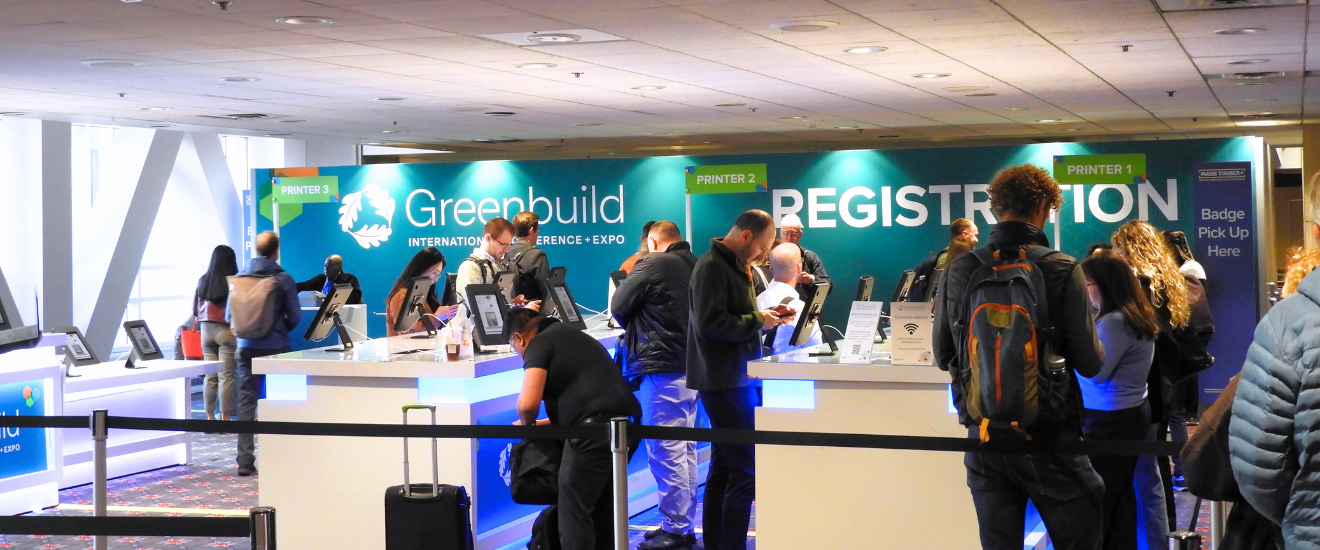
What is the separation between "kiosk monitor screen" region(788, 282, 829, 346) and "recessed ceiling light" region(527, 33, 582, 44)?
1.90 metres

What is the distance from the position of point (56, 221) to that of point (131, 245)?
1.10 meters

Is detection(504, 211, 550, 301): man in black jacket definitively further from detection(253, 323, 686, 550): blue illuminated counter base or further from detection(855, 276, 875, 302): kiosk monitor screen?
detection(253, 323, 686, 550): blue illuminated counter base

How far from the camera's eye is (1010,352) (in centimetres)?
302

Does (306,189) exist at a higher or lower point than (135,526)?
higher

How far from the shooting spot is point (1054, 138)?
15.9 metres

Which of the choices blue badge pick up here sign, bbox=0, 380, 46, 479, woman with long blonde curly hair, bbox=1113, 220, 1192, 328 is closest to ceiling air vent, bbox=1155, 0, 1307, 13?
woman with long blonde curly hair, bbox=1113, 220, 1192, 328

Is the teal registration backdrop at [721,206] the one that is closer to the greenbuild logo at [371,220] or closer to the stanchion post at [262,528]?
the greenbuild logo at [371,220]

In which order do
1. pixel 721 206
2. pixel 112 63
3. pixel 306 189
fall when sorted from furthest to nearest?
pixel 306 189 < pixel 721 206 < pixel 112 63

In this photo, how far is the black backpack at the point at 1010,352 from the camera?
3.03 meters

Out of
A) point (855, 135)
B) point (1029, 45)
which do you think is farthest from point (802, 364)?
point (855, 135)

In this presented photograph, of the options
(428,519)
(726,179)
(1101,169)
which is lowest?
(428,519)

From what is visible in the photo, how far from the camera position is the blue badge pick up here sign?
680 centimetres

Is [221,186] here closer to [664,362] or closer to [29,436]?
[29,436]

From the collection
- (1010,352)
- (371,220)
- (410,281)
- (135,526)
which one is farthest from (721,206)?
(135,526)
